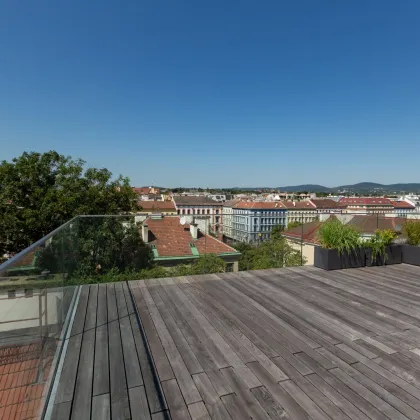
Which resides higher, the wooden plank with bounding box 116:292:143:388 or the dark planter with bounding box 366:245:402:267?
the dark planter with bounding box 366:245:402:267

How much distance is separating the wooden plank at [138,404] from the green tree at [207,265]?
258 cm

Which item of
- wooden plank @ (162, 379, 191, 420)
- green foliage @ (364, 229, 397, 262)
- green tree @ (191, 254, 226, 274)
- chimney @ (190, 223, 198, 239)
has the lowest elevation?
wooden plank @ (162, 379, 191, 420)

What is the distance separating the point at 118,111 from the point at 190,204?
46.9 meters

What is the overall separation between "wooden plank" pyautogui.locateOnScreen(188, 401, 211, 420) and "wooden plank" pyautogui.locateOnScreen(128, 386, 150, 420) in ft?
0.75

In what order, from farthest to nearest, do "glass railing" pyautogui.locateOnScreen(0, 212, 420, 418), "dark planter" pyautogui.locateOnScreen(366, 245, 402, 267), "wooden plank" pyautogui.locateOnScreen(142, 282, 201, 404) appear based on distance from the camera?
"dark planter" pyautogui.locateOnScreen(366, 245, 402, 267)
"wooden plank" pyautogui.locateOnScreen(142, 282, 201, 404)
"glass railing" pyautogui.locateOnScreen(0, 212, 420, 418)

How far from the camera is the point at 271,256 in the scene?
182 inches

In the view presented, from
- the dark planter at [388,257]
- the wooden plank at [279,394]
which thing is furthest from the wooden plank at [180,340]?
the dark planter at [388,257]

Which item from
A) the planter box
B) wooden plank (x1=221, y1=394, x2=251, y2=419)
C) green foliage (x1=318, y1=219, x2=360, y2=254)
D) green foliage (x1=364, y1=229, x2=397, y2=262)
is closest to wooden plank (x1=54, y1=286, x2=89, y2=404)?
wooden plank (x1=221, y1=394, x2=251, y2=419)

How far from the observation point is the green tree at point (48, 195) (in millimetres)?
10812

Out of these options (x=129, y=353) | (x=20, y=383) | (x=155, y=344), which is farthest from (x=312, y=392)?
(x=20, y=383)

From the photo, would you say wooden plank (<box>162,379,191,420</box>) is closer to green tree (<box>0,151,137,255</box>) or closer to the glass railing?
the glass railing

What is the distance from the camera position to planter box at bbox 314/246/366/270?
14.2 feet

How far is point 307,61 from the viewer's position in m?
12.0

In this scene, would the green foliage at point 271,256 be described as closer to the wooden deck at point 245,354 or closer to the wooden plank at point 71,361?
the wooden deck at point 245,354
